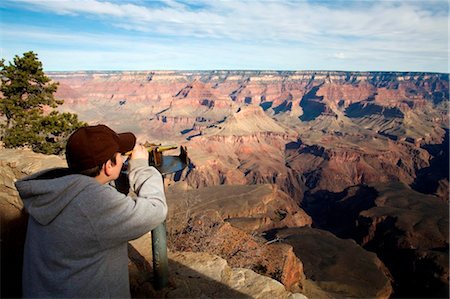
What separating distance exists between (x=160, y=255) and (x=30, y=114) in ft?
60.8

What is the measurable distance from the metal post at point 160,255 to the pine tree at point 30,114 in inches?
650

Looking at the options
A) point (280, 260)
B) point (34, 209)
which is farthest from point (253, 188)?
point (34, 209)

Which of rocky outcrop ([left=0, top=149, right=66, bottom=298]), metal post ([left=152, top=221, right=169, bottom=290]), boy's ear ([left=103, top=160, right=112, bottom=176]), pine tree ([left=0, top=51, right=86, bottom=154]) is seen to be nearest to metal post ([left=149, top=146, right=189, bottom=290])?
metal post ([left=152, top=221, right=169, bottom=290])

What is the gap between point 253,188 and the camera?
5956 cm

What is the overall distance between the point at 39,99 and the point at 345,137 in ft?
392

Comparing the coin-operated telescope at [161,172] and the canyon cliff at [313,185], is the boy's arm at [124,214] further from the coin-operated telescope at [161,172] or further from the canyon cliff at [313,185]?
the canyon cliff at [313,185]

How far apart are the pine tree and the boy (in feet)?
59.5

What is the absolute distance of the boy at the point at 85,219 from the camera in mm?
1986

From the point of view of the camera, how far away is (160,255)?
3965 mm

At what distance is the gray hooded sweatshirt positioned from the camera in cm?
198

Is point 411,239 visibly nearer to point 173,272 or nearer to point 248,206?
point 248,206

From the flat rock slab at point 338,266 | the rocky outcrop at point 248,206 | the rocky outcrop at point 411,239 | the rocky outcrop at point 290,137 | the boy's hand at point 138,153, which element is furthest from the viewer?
the rocky outcrop at point 290,137

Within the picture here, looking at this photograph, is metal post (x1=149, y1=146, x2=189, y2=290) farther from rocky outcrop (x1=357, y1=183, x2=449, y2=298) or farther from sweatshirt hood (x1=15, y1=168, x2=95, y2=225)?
rocky outcrop (x1=357, y1=183, x2=449, y2=298)

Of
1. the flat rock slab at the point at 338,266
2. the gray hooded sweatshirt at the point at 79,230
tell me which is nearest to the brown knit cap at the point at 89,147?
the gray hooded sweatshirt at the point at 79,230
